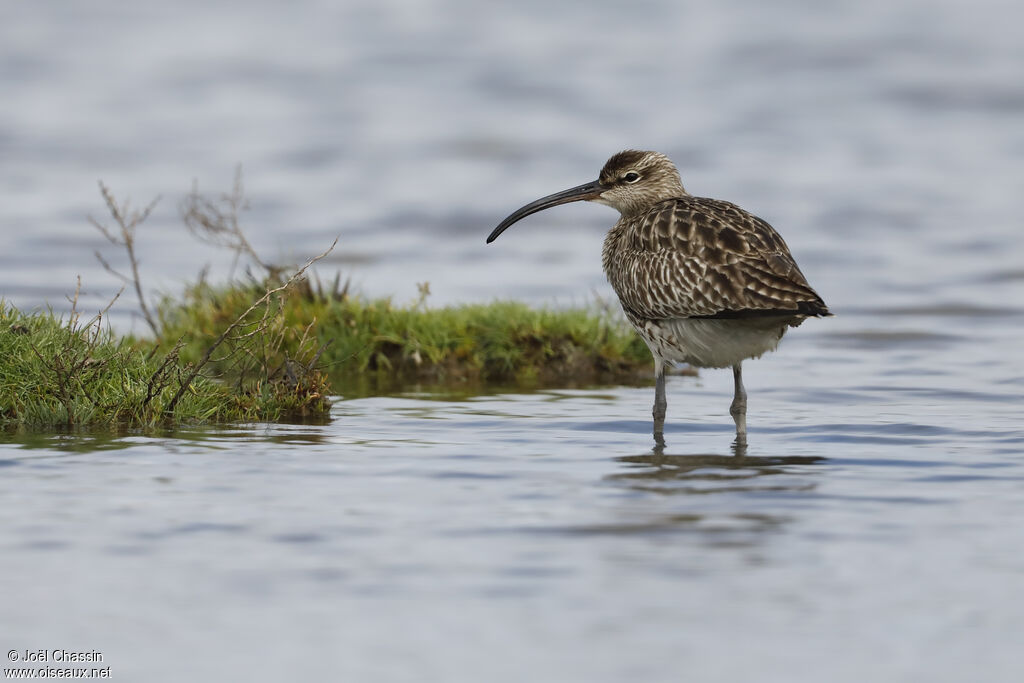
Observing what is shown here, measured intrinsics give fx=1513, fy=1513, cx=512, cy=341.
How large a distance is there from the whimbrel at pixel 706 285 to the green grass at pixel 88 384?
3158 mm

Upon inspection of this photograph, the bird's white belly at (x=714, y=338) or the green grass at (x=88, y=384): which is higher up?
the bird's white belly at (x=714, y=338)

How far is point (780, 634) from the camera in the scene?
629 centimetres

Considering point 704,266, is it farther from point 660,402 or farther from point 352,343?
point 352,343

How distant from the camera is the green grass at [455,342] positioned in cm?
1524

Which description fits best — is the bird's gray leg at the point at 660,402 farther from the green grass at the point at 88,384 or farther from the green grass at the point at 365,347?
the green grass at the point at 88,384

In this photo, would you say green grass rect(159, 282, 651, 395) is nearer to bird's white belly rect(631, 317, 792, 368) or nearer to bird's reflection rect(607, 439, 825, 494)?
bird's white belly rect(631, 317, 792, 368)

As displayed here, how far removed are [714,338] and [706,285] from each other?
57cm

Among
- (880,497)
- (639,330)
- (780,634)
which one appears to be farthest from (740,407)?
(780,634)

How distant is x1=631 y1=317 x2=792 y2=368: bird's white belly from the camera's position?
11.2 metres

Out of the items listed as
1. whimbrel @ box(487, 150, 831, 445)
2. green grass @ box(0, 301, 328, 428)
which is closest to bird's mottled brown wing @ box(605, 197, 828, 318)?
whimbrel @ box(487, 150, 831, 445)

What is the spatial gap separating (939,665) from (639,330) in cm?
656

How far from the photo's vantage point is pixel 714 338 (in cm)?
1143

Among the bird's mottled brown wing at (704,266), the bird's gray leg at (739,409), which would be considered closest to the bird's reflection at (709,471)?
the bird's gray leg at (739,409)

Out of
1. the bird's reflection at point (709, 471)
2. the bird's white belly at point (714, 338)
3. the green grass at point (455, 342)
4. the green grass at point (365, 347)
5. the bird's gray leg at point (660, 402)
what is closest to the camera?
the bird's reflection at point (709, 471)
